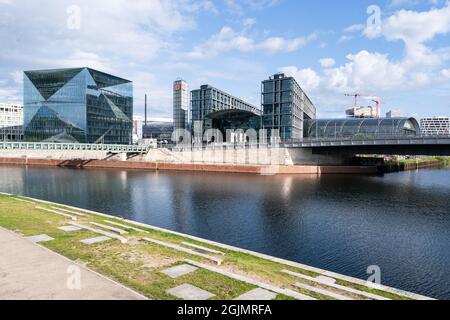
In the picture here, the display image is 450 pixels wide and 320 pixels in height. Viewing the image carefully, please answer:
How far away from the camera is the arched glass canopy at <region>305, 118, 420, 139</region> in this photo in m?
143

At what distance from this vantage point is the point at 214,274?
14.6 metres

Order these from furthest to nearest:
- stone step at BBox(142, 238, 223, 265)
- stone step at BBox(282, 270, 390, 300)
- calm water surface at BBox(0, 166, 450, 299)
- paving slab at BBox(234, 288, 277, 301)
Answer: calm water surface at BBox(0, 166, 450, 299)
stone step at BBox(142, 238, 223, 265)
stone step at BBox(282, 270, 390, 300)
paving slab at BBox(234, 288, 277, 301)

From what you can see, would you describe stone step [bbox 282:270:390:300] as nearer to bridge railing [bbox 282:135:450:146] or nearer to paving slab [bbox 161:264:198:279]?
paving slab [bbox 161:264:198:279]

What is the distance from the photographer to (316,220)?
3359cm

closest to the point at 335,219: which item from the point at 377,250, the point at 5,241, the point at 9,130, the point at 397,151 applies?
the point at 377,250

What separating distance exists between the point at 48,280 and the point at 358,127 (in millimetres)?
153475

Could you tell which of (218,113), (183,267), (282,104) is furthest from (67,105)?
(183,267)

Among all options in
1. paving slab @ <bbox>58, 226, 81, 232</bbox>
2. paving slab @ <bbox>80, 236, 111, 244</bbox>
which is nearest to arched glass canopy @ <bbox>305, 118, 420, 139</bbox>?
paving slab @ <bbox>58, 226, 81, 232</bbox>

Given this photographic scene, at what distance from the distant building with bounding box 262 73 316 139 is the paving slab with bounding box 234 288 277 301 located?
116m

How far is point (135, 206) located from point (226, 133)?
4521 inches

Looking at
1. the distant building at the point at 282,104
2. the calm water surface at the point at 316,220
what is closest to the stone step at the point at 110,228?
the calm water surface at the point at 316,220

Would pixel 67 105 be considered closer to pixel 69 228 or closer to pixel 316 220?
pixel 69 228

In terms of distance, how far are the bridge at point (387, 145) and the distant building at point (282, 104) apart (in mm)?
29668
